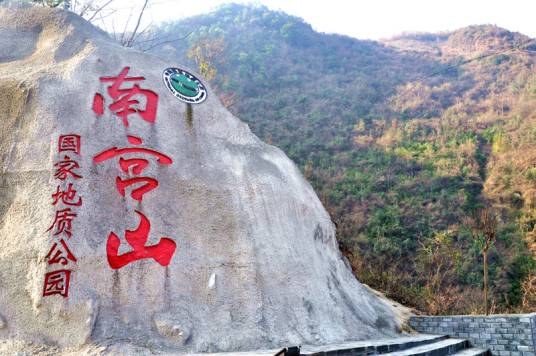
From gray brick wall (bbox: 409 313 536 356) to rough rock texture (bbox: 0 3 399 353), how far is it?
936 mm

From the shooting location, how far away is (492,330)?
6.57 metres

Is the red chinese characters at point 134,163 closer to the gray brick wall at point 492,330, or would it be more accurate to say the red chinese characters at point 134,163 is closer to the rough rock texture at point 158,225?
the rough rock texture at point 158,225

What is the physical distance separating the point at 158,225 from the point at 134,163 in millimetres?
717

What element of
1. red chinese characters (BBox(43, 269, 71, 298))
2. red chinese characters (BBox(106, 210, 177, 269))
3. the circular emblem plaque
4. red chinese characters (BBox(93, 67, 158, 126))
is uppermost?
the circular emblem plaque

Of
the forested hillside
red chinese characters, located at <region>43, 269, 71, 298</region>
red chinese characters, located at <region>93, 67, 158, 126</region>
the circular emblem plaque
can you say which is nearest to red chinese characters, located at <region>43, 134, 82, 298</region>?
red chinese characters, located at <region>43, 269, 71, 298</region>

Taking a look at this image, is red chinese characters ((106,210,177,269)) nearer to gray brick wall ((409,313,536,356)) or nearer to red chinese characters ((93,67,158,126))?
red chinese characters ((93,67,158,126))

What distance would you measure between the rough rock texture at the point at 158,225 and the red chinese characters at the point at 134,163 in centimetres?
6

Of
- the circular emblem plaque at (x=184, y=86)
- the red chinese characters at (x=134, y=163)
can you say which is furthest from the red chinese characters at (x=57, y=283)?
the circular emblem plaque at (x=184, y=86)

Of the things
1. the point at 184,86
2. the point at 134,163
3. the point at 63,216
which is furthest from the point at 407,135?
the point at 63,216

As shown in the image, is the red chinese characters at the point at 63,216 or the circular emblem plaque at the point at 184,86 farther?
the circular emblem plaque at the point at 184,86

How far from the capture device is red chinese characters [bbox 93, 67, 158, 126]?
18.2 ft

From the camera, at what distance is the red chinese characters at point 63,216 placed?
4.38m

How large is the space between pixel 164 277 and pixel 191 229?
582 mm

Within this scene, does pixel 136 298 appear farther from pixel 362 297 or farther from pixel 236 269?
pixel 362 297
